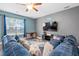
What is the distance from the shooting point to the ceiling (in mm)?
1722

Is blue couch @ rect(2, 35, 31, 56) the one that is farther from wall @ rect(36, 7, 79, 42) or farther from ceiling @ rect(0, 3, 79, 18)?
wall @ rect(36, 7, 79, 42)

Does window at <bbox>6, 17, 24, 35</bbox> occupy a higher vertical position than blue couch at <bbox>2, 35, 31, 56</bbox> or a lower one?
higher

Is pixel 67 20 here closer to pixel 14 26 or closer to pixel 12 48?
pixel 14 26

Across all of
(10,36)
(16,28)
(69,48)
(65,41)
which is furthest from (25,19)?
(69,48)

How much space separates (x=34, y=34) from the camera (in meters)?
1.90

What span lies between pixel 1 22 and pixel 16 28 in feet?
0.88

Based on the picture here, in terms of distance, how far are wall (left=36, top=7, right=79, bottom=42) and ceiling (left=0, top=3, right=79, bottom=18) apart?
69 millimetres

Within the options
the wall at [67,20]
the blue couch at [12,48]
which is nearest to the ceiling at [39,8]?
the wall at [67,20]

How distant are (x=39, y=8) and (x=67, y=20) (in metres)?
0.51

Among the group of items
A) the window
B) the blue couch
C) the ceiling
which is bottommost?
the blue couch

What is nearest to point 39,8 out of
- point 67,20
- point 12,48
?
point 67,20

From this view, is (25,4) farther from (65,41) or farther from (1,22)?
(65,41)

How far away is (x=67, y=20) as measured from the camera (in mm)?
1765

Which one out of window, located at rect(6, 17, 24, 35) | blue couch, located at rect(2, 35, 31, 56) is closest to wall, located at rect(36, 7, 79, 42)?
window, located at rect(6, 17, 24, 35)
